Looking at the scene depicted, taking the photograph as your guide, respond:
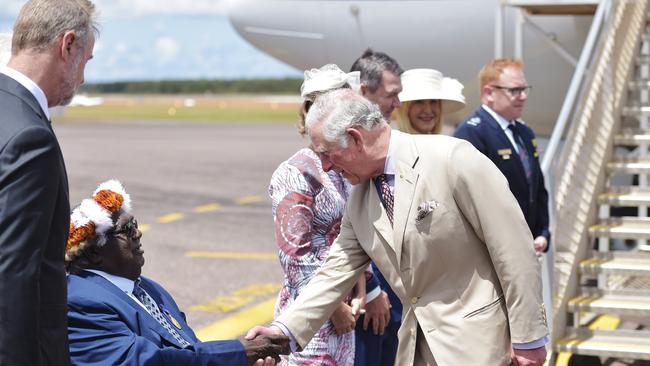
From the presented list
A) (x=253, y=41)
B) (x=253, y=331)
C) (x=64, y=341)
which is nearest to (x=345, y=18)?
(x=253, y=41)

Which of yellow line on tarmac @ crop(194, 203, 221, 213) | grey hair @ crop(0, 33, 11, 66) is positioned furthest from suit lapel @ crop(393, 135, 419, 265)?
yellow line on tarmac @ crop(194, 203, 221, 213)

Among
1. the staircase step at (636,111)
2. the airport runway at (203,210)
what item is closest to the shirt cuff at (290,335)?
the airport runway at (203,210)

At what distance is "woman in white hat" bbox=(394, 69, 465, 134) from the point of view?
5281 millimetres

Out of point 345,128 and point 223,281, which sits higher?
point 345,128

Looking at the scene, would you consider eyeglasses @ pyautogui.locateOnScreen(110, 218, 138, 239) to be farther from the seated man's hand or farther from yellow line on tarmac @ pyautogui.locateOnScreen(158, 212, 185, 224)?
yellow line on tarmac @ pyautogui.locateOnScreen(158, 212, 185, 224)

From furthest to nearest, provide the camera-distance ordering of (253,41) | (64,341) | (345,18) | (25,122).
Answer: (253,41), (345,18), (64,341), (25,122)

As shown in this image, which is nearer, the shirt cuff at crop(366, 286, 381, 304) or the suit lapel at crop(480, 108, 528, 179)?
the shirt cuff at crop(366, 286, 381, 304)

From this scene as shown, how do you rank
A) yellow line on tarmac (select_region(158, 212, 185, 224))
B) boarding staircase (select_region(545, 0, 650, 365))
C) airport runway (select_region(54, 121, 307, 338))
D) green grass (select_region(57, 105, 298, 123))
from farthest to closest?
green grass (select_region(57, 105, 298, 123)), yellow line on tarmac (select_region(158, 212, 185, 224)), airport runway (select_region(54, 121, 307, 338)), boarding staircase (select_region(545, 0, 650, 365))

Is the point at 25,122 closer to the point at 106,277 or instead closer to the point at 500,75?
the point at 106,277

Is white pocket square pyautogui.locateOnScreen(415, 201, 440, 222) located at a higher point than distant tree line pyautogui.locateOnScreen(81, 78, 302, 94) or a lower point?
higher

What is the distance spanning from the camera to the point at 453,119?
10.6 m

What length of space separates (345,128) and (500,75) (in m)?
2.67

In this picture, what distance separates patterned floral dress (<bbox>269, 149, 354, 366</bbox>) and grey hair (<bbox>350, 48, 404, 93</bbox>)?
56cm

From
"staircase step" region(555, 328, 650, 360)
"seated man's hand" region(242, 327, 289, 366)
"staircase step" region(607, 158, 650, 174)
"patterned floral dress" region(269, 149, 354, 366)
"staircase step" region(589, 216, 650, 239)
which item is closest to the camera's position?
"seated man's hand" region(242, 327, 289, 366)
